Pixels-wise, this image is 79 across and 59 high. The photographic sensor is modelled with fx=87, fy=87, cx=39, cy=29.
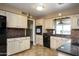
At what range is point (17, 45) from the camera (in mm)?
1396

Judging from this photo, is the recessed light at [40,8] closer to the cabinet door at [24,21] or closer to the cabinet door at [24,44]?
the cabinet door at [24,21]

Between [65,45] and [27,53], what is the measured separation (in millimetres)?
613

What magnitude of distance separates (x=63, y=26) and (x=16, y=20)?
2.52 ft

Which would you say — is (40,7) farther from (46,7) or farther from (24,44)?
(24,44)

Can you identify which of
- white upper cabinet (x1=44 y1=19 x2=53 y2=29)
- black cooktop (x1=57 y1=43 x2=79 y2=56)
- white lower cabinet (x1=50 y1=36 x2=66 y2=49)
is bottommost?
black cooktop (x1=57 y1=43 x2=79 y2=56)

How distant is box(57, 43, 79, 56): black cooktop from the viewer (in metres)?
1.29

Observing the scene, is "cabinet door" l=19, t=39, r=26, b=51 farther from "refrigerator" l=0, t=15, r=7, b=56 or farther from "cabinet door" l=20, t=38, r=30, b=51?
"refrigerator" l=0, t=15, r=7, b=56

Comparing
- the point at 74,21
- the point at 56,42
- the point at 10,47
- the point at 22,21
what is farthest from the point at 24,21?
the point at 74,21

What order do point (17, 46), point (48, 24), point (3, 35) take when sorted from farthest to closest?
point (48, 24), point (17, 46), point (3, 35)

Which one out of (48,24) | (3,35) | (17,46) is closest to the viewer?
(3,35)

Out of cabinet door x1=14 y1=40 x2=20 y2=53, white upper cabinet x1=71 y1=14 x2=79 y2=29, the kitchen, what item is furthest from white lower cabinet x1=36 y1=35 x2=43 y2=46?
white upper cabinet x1=71 y1=14 x2=79 y2=29

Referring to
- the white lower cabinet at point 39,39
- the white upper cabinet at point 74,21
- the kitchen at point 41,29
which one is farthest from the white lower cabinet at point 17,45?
the white upper cabinet at point 74,21

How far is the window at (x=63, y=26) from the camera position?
1365 millimetres

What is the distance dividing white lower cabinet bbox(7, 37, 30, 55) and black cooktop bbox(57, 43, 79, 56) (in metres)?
0.54
